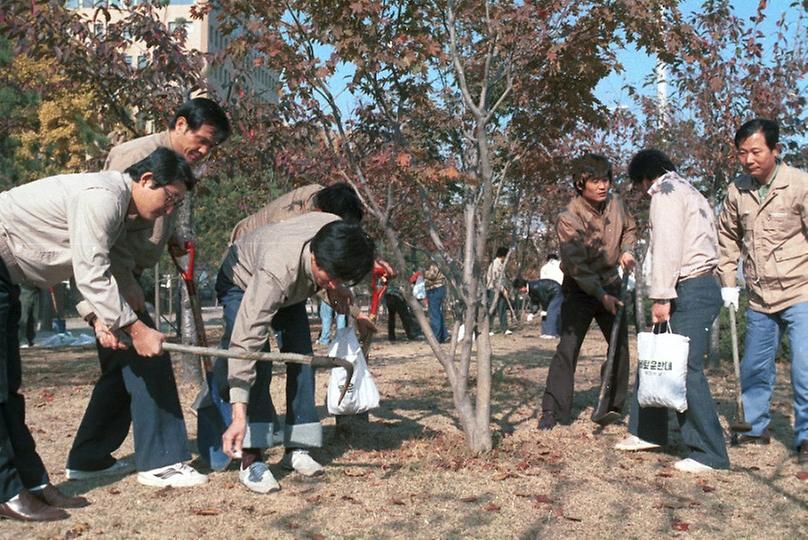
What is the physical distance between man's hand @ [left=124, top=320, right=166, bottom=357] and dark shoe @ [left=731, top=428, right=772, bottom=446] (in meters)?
3.47

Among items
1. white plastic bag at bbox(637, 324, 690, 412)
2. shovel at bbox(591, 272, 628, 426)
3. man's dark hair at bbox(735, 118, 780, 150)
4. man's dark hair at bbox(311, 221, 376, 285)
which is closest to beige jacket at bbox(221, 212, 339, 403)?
man's dark hair at bbox(311, 221, 376, 285)

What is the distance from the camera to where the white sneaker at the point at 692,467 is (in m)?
4.68

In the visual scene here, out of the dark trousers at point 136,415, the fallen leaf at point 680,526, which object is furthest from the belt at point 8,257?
the fallen leaf at point 680,526

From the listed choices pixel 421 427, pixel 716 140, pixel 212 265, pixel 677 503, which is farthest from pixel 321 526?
pixel 212 265

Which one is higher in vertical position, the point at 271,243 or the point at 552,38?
the point at 552,38

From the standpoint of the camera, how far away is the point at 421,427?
5863mm

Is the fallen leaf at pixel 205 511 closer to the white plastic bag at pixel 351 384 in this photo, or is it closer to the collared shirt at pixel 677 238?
the white plastic bag at pixel 351 384

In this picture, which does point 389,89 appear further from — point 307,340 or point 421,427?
point 421,427

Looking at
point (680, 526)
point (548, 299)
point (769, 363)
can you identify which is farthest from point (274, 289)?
point (548, 299)

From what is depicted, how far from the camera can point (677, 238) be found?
187 inches

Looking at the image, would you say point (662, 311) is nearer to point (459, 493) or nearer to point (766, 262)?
point (766, 262)

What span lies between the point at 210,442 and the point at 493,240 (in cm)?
1468

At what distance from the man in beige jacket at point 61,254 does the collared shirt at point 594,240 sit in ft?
8.55

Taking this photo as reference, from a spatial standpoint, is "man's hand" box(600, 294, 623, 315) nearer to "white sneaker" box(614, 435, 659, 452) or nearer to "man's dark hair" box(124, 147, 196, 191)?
"white sneaker" box(614, 435, 659, 452)
